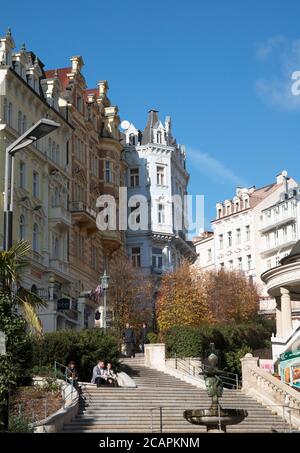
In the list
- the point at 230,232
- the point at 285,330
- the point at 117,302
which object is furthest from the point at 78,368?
the point at 230,232

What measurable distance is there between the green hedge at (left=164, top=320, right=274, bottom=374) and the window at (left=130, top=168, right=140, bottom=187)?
86.5 ft

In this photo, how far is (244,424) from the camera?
2895cm

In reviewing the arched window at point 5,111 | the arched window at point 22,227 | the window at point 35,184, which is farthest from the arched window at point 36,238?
the arched window at point 5,111

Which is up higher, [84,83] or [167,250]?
[84,83]

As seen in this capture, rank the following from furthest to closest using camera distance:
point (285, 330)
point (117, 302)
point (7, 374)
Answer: point (117, 302) → point (285, 330) → point (7, 374)

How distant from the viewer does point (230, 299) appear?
65188 mm

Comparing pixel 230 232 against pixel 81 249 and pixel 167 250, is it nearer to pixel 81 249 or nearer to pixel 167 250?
pixel 167 250

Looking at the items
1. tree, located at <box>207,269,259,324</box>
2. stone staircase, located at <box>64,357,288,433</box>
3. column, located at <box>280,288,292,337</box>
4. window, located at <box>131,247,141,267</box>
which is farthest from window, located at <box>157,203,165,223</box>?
stone staircase, located at <box>64,357,288,433</box>

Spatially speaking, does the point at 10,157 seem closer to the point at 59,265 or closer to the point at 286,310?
the point at 286,310

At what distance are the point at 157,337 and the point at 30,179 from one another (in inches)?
478

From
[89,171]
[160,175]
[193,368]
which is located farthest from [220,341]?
[160,175]

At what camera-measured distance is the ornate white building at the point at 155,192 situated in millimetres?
73250

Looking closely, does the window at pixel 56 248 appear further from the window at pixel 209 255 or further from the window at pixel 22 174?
the window at pixel 209 255

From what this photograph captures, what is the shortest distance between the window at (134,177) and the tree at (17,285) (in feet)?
183
